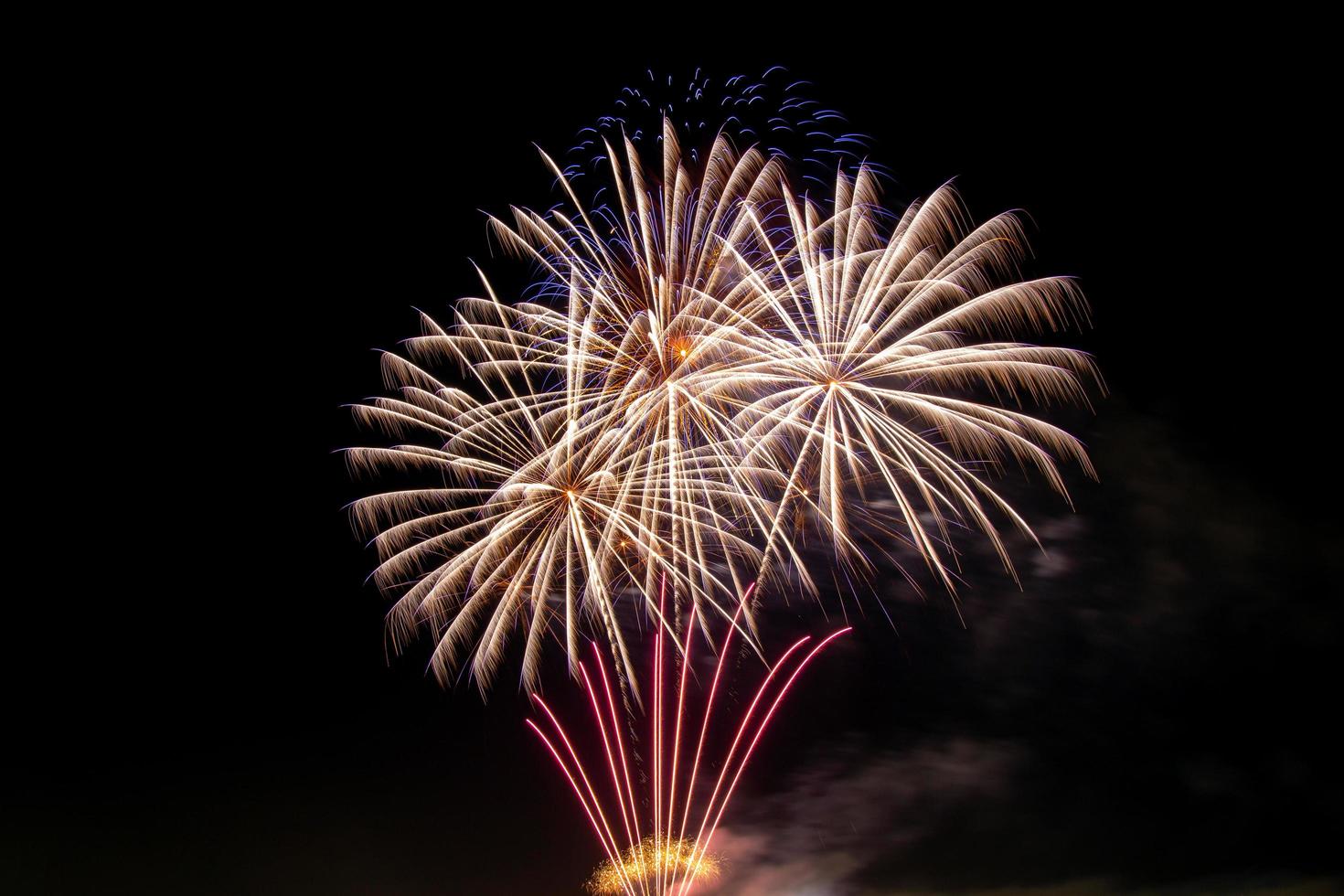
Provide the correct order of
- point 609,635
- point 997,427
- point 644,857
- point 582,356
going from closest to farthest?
point 997,427
point 582,356
point 609,635
point 644,857

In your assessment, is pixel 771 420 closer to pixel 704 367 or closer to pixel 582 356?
pixel 704 367

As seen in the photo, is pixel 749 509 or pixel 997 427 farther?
→ pixel 749 509

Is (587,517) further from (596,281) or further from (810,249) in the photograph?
(810,249)

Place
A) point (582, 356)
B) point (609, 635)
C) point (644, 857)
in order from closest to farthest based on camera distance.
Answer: point (582, 356) → point (609, 635) → point (644, 857)

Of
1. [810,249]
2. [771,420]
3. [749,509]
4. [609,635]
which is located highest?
[810,249]

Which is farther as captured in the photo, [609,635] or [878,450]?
[609,635]

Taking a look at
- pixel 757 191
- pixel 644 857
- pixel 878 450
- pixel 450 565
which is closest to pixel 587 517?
pixel 450 565

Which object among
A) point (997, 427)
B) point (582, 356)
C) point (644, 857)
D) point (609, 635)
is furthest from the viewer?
point (644, 857)

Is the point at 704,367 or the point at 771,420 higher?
the point at 704,367

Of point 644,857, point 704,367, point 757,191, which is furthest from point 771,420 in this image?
point 644,857
